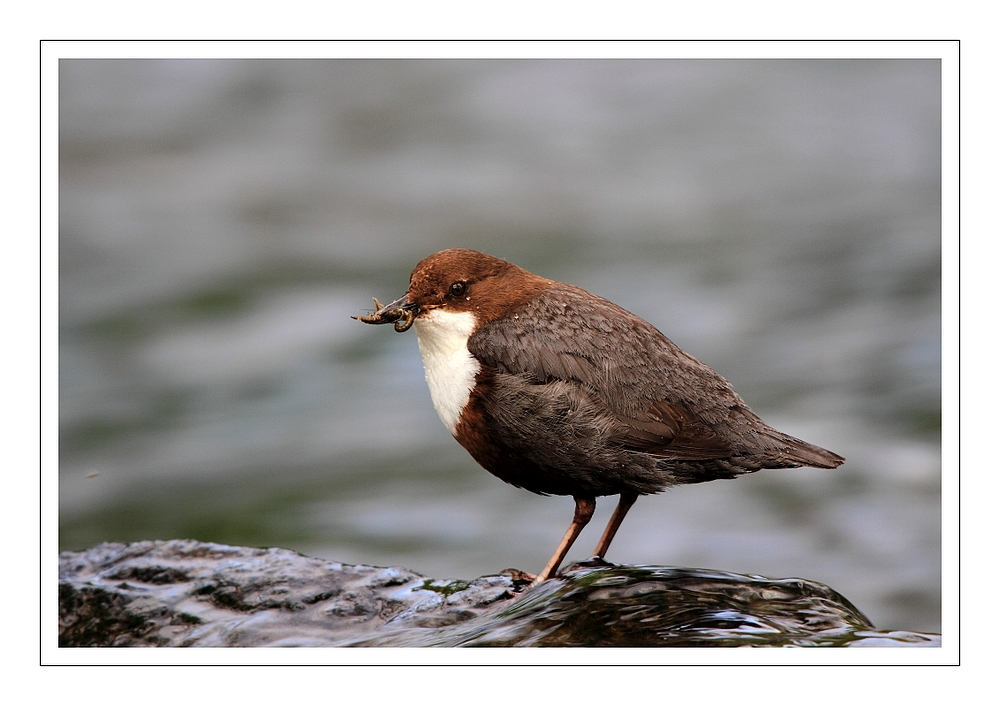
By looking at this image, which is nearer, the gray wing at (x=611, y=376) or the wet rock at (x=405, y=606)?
the wet rock at (x=405, y=606)

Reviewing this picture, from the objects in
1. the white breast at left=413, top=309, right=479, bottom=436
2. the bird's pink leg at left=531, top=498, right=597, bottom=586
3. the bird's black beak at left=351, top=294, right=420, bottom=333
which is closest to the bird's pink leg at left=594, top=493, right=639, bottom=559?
the bird's pink leg at left=531, top=498, right=597, bottom=586

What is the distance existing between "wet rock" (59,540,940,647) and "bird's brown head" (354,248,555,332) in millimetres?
1024

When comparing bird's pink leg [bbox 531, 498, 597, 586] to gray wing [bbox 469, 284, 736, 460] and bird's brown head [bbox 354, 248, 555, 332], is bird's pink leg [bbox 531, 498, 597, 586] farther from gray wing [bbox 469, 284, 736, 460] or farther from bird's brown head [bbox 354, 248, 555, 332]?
bird's brown head [bbox 354, 248, 555, 332]

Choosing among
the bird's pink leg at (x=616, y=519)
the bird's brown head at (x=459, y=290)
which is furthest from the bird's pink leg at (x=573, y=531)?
the bird's brown head at (x=459, y=290)

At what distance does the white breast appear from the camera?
12.0ft

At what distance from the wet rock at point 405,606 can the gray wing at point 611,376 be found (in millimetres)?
513

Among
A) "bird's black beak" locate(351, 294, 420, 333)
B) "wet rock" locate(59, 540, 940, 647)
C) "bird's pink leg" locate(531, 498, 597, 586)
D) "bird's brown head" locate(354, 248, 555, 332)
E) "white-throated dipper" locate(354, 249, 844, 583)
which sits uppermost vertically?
"bird's brown head" locate(354, 248, 555, 332)

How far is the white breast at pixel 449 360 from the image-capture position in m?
3.65

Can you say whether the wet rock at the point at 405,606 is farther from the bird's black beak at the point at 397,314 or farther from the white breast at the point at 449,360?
the bird's black beak at the point at 397,314

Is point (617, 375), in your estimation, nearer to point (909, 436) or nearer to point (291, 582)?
point (291, 582)

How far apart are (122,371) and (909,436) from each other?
502 cm

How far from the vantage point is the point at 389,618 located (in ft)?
11.8

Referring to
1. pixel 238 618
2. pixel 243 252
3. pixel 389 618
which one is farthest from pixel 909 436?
pixel 243 252
